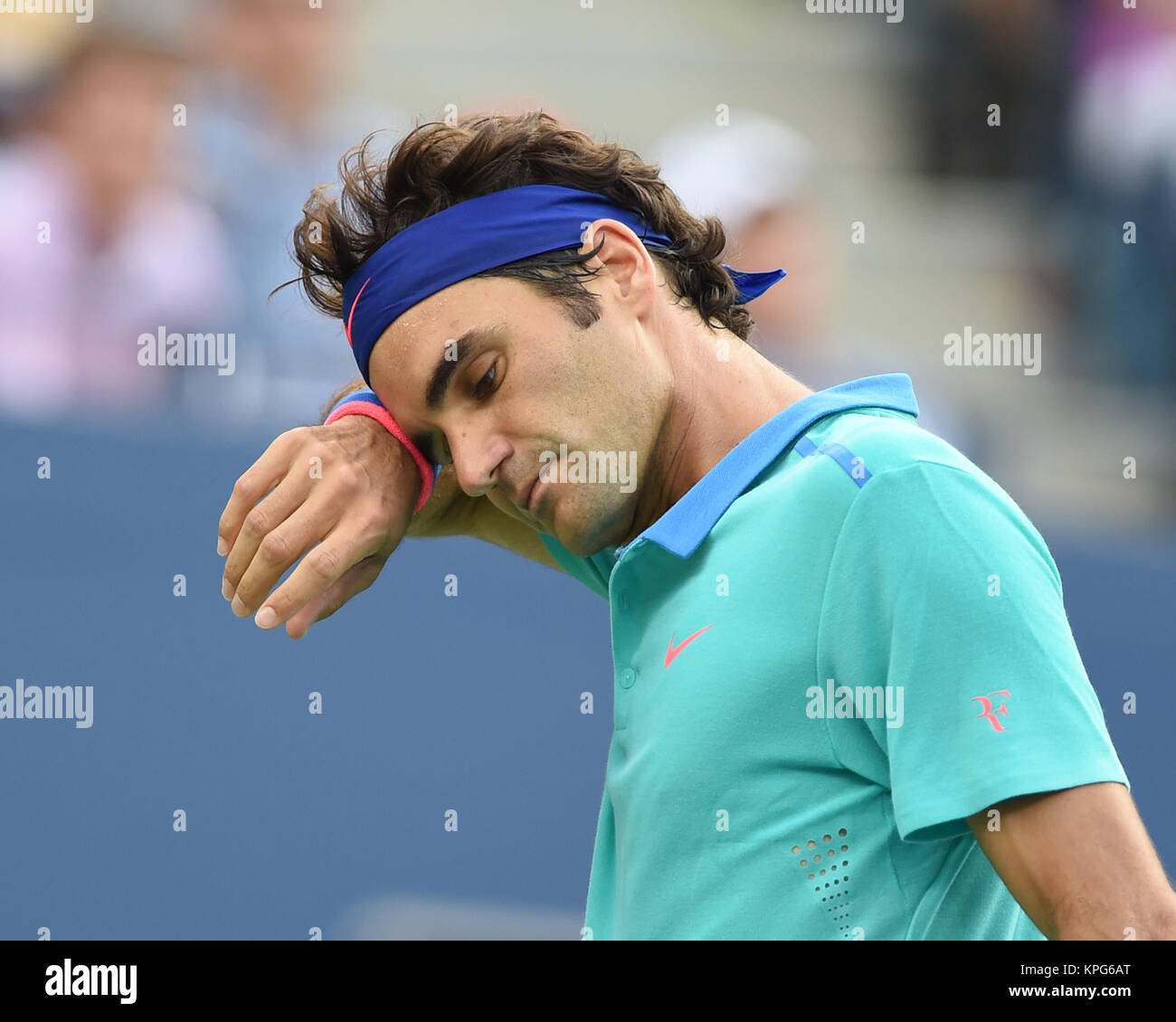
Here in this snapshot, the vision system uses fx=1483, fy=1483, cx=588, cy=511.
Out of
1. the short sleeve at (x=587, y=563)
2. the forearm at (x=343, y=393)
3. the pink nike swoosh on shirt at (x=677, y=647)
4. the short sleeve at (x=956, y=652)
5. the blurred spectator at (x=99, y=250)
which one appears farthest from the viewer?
the blurred spectator at (x=99, y=250)

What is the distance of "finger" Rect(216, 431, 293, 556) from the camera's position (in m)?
1.69

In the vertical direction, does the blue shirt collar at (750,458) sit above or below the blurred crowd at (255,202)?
below

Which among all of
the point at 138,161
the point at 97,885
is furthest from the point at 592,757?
the point at 138,161

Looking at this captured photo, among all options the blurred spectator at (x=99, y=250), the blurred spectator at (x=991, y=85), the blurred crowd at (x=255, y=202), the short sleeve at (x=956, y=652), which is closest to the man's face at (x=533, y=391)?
the short sleeve at (x=956, y=652)

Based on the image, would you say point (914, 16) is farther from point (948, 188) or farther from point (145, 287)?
point (145, 287)

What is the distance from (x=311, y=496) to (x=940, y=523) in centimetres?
75

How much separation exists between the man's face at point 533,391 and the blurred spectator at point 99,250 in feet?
6.99

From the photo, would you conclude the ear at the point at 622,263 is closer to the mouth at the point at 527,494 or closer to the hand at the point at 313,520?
the mouth at the point at 527,494

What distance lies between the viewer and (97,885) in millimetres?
3436

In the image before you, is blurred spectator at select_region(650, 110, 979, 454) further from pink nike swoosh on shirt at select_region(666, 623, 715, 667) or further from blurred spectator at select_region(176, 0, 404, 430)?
pink nike swoosh on shirt at select_region(666, 623, 715, 667)

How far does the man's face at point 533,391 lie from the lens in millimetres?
1628

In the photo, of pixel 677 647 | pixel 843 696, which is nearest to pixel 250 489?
pixel 677 647

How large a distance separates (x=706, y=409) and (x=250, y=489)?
529 mm

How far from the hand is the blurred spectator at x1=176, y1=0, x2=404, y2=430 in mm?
1830
